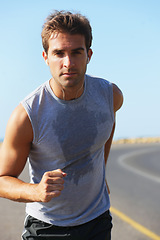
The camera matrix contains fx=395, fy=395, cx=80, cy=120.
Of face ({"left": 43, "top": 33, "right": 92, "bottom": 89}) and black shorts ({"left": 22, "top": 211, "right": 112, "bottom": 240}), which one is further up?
face ({"left": 43, "top": 33, "right": 92, "bottom": 89})

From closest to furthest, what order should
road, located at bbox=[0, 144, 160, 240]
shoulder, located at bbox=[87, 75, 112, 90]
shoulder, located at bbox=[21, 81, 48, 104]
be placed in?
shoulder, located at bbox=[21, 81, 48, 104] → shoulder, located at bbox=[87, 75, 112, 90] → road, located at bbox=[0, 144, 160, 240]

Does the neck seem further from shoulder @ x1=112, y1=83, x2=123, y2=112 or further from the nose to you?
shoulder @ x1=112, y1=83, x2=123, y2=112

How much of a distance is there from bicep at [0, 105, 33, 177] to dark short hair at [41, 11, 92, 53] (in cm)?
61

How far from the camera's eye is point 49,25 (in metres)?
3.09

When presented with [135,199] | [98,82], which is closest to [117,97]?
[98,82]

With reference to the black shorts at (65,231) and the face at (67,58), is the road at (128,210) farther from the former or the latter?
the face at (67,58)

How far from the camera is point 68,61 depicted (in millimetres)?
Answer: 2955

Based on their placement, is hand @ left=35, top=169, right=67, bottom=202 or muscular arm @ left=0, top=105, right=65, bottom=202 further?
muscular arm @ left=0, top=105, right=65, bottom=202

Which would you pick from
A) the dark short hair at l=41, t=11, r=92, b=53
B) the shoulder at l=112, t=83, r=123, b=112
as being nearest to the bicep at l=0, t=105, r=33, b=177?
the dark short hair at l=41, t=11, r=92, b=53

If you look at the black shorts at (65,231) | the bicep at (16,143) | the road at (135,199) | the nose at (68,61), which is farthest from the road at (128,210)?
the nose at (68,61)

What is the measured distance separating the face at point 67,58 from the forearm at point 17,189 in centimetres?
81

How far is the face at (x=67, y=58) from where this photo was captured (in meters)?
2.98

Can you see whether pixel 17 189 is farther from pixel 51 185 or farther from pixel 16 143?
pixel 51 185

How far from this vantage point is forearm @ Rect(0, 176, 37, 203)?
9.16 ft
